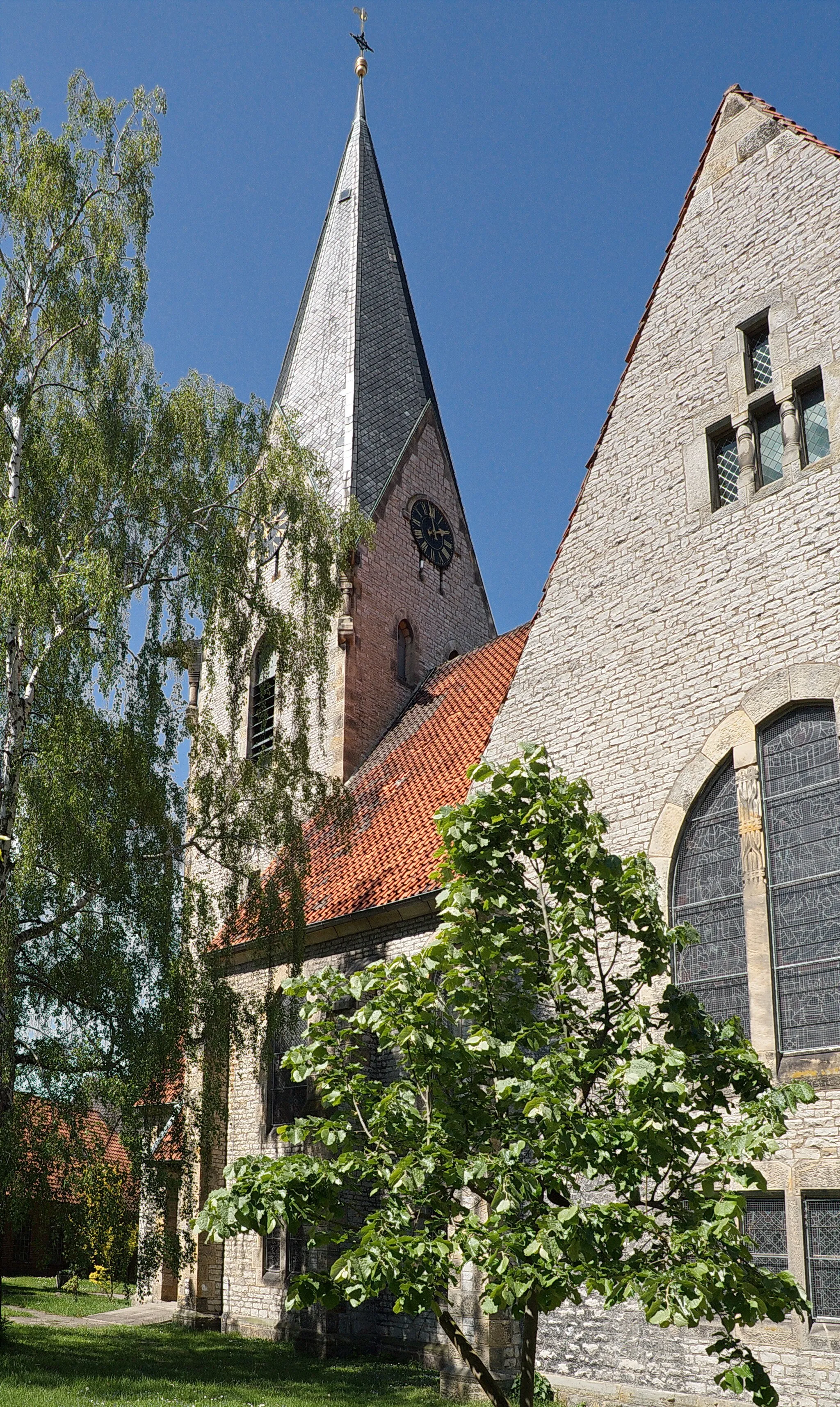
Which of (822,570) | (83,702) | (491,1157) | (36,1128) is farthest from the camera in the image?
(83,702)

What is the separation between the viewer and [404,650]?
2178 centimetres

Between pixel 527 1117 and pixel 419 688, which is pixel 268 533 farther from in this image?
pixel 527 1117

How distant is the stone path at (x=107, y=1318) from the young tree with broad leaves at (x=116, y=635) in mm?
6265

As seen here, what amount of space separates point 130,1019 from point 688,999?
22.7ft

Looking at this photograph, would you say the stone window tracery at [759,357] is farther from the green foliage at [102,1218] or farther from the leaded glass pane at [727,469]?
the green foliage at [102,1218]

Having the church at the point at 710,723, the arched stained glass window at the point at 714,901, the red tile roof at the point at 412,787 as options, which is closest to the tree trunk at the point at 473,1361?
the church at the point at 710,723

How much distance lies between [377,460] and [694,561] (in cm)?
1220

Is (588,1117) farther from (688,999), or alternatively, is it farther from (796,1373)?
(796,1373)

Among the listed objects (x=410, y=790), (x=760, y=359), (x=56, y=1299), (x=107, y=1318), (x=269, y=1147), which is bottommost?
(x=56, y=1299)

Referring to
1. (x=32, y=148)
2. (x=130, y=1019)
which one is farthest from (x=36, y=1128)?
(x=32, y=148)

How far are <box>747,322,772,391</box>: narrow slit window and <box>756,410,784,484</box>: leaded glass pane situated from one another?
33cm

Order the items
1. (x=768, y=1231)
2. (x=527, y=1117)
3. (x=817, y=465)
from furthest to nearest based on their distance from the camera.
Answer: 1. (x=817, y=465)
2. (x=768, y=1231)
3. (x=527, y=1117)

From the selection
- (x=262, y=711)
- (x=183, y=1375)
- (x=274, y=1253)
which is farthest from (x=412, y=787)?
(x=183, y=1375)

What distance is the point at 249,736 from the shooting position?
20828mm
